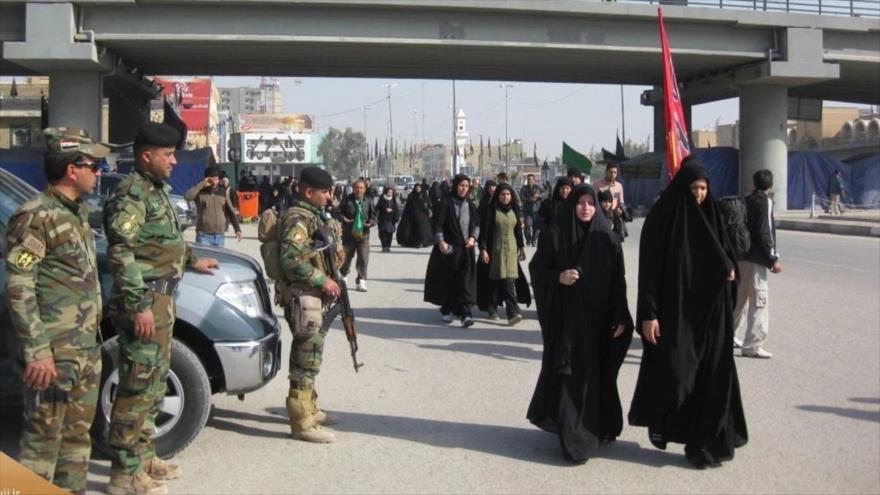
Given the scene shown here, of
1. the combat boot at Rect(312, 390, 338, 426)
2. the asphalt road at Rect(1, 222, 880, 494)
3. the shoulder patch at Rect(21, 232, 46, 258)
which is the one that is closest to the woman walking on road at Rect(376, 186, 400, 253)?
the asphalt road at Rect(1, 222, 880, 494)

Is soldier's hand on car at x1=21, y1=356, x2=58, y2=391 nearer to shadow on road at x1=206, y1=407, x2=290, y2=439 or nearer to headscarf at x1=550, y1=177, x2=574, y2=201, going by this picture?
shadow on road at x1=206, y1=407, x2=290, y2=439

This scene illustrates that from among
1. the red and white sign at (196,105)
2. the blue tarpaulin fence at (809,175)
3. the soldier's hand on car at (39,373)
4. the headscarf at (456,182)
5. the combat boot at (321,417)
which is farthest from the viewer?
the red and white sign at (196,105)

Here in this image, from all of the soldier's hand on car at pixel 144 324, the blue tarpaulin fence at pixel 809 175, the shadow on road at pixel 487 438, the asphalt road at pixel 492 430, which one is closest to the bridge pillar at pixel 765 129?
the blue tarpaulin fence at pixel 809 175

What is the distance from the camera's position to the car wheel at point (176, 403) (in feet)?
17.3

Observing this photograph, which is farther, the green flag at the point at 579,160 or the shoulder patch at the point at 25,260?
the green flag at the point at 579,160

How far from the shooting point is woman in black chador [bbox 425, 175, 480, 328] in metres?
10.9

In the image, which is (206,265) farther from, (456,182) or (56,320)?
(456,182)

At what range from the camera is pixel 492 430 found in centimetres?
617

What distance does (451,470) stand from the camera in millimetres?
5332

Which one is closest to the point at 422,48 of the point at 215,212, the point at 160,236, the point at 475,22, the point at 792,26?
the point at 475,22

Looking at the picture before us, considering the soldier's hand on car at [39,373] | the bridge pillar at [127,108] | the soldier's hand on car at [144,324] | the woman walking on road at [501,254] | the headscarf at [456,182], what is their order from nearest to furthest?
the soldier's hand on car at [39,373]
the soldier's hand on car at [144,324]
the woman walking on road at [501,254]
the headscarf at [456,182]
the bridge pillar at [127,108]

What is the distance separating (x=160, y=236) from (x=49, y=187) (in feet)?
2.11

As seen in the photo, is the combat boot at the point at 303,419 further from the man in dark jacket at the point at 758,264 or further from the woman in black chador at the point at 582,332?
the man in dark jacket at the point at 758,264

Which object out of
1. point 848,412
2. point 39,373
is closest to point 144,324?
point 39,373
